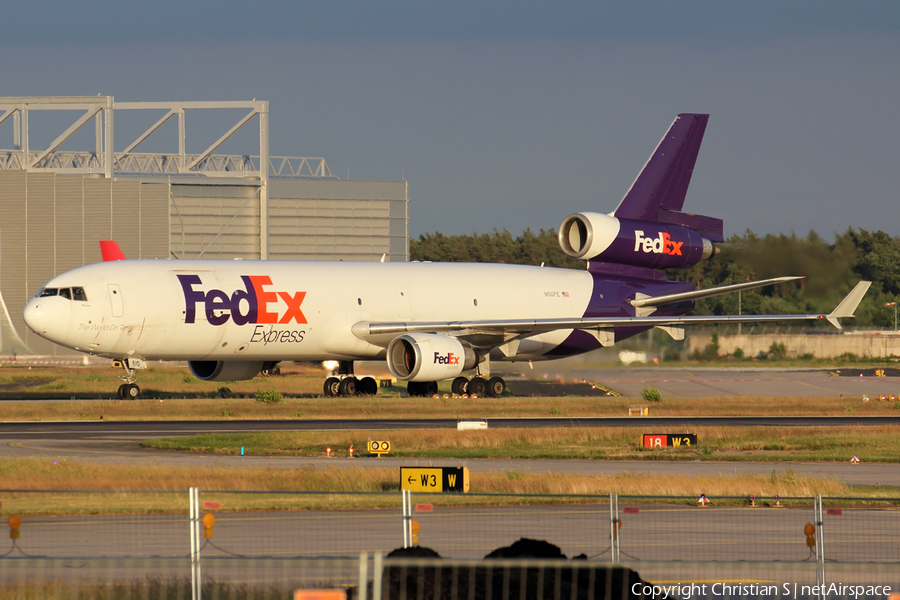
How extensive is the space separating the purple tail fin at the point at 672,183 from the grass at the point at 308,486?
2803 cm

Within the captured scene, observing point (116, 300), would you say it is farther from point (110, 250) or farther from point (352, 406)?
point (110, 250)

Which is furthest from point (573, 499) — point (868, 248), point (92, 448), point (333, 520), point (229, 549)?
point (868, 248)

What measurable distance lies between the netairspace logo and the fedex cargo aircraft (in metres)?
29.5

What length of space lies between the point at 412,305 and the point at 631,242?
33.9 feet

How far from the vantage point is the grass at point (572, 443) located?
26891mm

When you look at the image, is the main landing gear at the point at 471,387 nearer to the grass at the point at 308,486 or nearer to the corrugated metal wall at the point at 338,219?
the grass at the point at 308,486

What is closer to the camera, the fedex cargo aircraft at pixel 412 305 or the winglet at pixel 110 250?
the fedex cargo aircraft at pixel 412 305

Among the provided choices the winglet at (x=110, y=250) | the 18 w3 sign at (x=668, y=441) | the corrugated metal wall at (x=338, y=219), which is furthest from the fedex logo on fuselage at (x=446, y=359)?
the corrugated metal wall at (x=338, y=219)

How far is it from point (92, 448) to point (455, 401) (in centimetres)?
1828

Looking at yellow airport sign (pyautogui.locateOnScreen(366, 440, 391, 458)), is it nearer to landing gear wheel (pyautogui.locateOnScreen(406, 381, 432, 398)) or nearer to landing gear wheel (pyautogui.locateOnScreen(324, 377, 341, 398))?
landing gear wheel (pyautogui.locateOnScreen(406, 381, 432, 398))

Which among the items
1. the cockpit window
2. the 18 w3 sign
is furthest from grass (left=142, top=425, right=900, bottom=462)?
the cockpit window

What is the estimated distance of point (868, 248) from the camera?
5591 centimetres

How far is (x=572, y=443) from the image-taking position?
29359 millimetres

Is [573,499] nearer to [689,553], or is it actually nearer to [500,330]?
[689,553]
